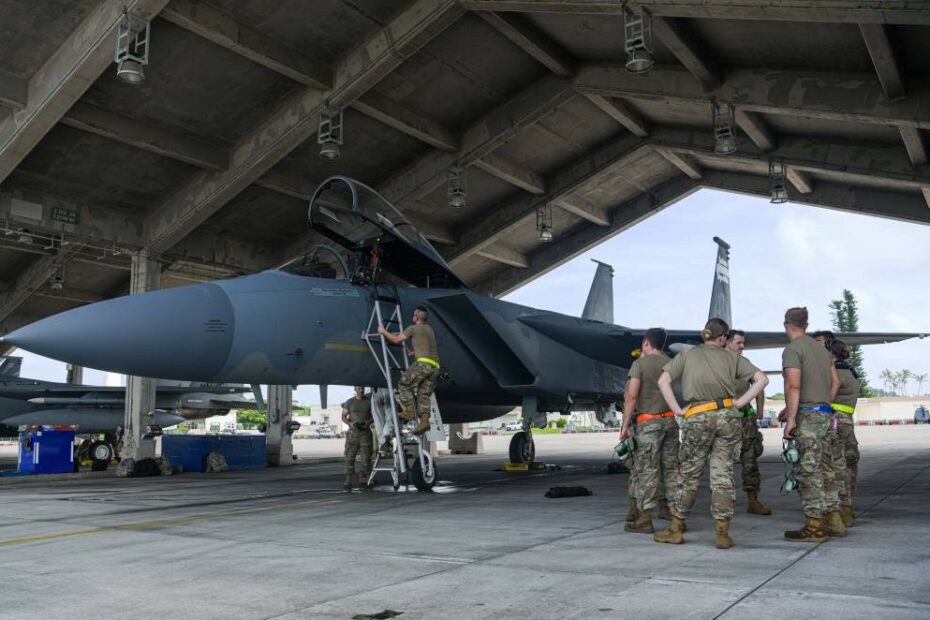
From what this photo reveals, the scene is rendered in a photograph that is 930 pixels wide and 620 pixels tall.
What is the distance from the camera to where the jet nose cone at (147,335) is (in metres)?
6.32

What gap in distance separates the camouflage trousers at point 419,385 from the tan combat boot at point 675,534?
12.7ft

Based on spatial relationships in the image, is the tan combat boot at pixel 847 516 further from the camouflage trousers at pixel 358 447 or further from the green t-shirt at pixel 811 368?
the camouflage trousers at pixel 358 447

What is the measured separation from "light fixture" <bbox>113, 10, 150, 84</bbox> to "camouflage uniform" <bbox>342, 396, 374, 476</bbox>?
17.5 ft

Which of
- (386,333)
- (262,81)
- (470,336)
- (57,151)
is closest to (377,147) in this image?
(262,81)

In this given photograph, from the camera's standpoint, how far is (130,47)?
1003 cm

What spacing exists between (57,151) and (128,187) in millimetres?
1597

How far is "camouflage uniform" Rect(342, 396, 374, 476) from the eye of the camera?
9.28 meters

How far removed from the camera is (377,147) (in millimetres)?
15336

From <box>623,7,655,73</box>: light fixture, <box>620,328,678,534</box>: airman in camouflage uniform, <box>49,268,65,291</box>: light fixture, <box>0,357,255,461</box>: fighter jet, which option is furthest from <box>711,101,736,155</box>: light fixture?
<box>49,268,65,291</box>: light fixture

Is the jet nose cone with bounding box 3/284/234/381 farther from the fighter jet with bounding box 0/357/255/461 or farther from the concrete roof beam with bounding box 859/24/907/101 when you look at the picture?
the fighter jet with bounding box 0/357/255/461

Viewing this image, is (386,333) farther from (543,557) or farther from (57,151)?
(57,151)

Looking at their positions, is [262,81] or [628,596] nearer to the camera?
[628,596]

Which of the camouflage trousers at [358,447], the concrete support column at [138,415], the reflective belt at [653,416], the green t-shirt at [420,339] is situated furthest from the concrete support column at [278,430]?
the reflective belt at [653,416]

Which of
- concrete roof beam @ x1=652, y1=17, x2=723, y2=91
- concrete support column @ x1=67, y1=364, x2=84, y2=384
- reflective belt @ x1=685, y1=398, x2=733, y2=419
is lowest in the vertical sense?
reflective belt @ x1=685, y1=398, x2=733, y2=419
